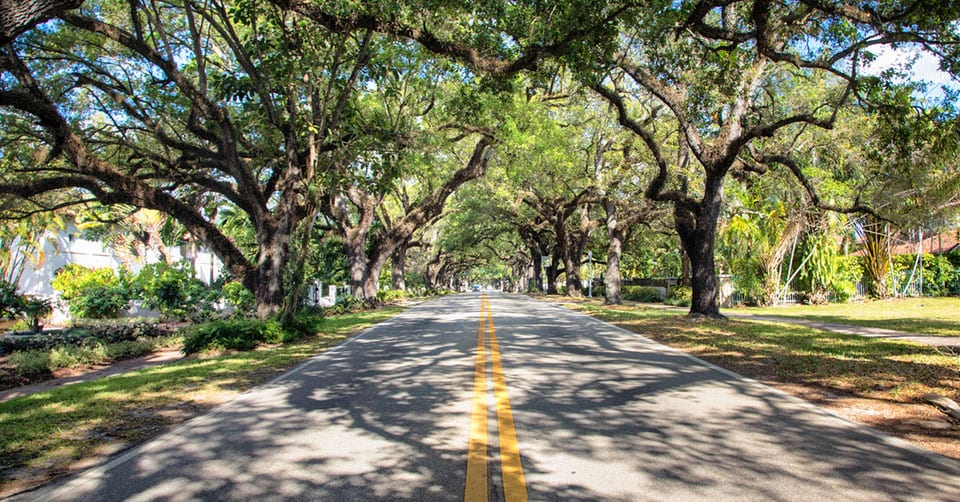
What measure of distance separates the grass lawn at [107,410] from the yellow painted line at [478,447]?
10.3 feet

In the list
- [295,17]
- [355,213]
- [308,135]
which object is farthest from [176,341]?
[355,213]

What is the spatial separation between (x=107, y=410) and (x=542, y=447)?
A: 17.0ft

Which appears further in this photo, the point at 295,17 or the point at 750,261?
the point at 750,261

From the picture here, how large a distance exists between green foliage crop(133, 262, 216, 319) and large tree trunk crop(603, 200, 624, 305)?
17.6m

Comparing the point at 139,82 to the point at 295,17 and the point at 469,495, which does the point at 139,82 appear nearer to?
the point at 295,17

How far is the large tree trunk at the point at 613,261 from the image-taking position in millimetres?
29578

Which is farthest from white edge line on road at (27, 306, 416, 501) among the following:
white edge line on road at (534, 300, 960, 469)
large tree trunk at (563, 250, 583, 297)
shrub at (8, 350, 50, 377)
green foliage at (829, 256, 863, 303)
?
large tree trunk at (563, 250, 583, 297)

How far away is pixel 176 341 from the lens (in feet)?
51.0

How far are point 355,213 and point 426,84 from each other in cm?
2090

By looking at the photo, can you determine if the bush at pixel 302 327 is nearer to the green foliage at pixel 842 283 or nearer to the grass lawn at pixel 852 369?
the grass lawn at pixel 852 369

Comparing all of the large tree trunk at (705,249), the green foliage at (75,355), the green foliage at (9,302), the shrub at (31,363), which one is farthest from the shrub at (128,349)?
the large tree trunk at (705,249)

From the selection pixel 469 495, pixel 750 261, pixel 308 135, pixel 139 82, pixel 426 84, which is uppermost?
pixel 426 84

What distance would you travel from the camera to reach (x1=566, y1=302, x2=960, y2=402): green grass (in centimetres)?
749

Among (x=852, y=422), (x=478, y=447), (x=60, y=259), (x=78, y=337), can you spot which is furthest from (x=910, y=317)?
(x=60, y=259)
